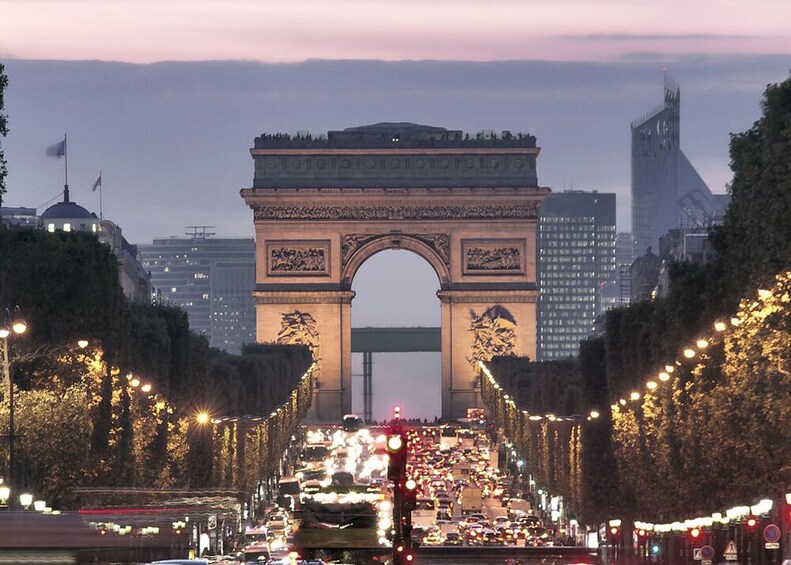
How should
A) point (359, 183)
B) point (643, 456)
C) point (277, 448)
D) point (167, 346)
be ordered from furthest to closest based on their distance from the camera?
point (359, 183) → point (277, 448) → point (167, 346) → point (643, 456)

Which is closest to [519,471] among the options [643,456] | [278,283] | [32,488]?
[278,283]

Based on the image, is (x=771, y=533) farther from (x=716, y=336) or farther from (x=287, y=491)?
(x=287, y=491)

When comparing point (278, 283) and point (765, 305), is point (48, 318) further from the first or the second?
point (278, 283)

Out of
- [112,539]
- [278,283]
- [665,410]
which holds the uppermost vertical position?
[278,283]

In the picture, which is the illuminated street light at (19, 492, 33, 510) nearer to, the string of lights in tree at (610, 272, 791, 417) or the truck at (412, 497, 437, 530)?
the string of lights in tree at (610, 272, 791, 417)

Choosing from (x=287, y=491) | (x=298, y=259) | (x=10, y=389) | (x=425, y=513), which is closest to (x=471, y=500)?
(x=425, y=513)

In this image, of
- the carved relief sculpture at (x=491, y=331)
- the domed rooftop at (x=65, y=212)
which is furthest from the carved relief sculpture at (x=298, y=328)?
the domed rooftop at (x=65, y=212)
